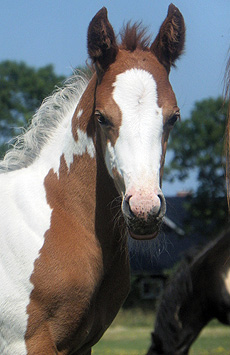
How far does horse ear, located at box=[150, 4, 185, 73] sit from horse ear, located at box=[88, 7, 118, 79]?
334 mm

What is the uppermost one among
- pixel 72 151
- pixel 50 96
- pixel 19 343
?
pixel 50 96

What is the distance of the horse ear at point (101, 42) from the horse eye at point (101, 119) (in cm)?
34

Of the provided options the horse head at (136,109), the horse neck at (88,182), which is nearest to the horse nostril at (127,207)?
the horse head at (136,109)

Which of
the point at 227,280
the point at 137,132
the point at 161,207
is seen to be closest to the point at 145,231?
the point at 161,207

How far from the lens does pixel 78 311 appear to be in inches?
149

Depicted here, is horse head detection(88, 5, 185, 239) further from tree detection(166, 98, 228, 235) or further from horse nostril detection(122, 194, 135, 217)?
tree detection(166, 98, 228, 235)

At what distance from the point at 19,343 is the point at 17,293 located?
0.32m

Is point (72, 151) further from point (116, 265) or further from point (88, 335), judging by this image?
point (88, 335)

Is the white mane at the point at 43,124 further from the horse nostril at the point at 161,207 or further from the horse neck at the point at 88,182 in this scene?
the horse nostril at the point at 161,207

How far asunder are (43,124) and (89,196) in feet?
2.56

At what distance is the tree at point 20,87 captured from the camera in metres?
43.0

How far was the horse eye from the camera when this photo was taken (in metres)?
3.80

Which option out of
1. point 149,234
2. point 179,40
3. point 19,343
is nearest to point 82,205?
point 149,234

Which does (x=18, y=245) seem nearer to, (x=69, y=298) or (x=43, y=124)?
(x=69, y=298)
